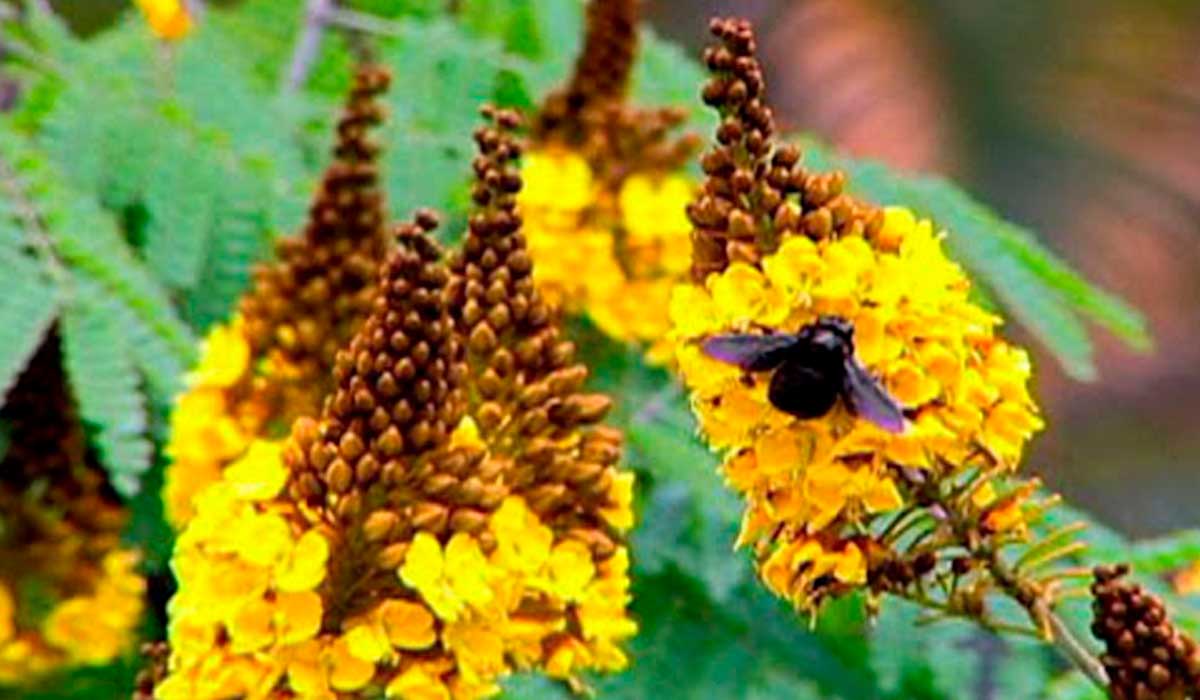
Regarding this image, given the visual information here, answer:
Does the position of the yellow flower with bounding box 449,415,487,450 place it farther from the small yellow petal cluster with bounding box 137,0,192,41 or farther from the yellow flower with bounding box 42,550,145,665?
the yellow flower with bounding box 42,550,145,665

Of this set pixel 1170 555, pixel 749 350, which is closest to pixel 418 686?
pixel 749 350

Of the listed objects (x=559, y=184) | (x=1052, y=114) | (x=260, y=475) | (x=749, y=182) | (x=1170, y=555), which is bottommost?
(x=260, y=475)

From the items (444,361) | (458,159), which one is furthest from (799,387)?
(458,159)

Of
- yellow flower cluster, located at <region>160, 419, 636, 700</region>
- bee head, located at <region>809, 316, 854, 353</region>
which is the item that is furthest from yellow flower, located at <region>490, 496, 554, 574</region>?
bee head, located at <region>809, 316, 854, 353</region>

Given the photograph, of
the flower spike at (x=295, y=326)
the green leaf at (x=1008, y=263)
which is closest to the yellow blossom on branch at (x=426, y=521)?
the flower spike at (x=295, y=326)

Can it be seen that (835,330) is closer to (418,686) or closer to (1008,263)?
(418,686)

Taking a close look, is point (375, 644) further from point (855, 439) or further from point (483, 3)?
point (483, 3)
